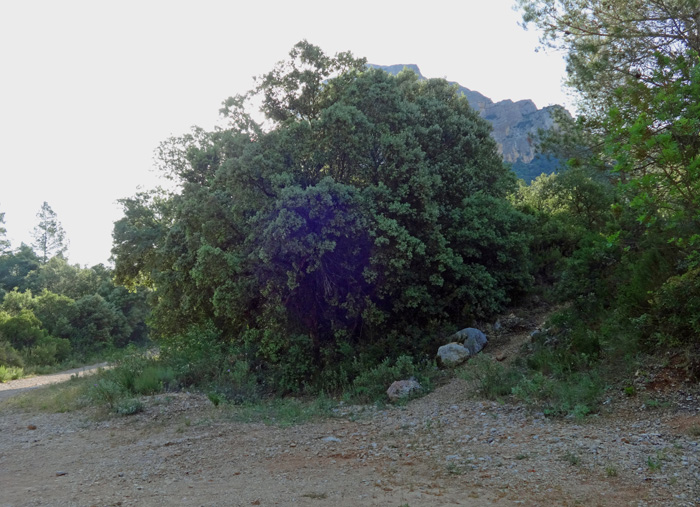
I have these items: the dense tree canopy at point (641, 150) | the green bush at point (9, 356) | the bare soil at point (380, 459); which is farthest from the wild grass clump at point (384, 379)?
the green bush at point (9, 356)

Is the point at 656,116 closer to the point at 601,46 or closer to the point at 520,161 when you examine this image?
the point at 601,46

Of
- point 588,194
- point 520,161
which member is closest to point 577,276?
point 588,194

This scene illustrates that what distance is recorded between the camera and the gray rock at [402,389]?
348 inches

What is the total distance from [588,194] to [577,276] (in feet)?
34.9

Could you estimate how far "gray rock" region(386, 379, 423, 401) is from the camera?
884 centimetres

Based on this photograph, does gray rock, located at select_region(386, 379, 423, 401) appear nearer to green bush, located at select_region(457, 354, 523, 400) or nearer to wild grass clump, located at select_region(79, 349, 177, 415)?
green bush, located at select_region(457, 354, 523, 400)

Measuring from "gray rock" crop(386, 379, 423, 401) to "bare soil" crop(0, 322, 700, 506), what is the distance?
779mm

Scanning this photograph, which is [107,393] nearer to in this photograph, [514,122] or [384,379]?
[384,379]

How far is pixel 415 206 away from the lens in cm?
1171

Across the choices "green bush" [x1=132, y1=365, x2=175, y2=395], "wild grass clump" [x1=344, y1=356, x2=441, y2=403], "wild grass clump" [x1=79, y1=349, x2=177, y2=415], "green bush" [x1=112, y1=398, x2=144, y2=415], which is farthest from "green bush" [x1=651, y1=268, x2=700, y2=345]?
"green bush" [x1=132, y1=365, x2=175, y2=395]

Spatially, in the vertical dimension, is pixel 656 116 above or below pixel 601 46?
below

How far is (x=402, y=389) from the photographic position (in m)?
8.98

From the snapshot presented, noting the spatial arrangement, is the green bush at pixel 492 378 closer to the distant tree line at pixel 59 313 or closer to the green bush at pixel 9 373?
the distant tree line at pixel 59 313

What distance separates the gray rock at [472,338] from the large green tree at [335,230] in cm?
62
